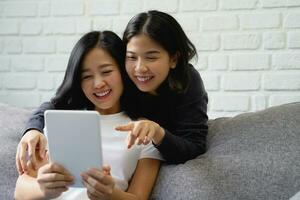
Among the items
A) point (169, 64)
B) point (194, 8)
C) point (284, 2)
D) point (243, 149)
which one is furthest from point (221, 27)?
point (243, 149)

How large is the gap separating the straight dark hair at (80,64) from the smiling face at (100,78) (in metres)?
0.01

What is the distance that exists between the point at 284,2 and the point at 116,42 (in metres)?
0.74

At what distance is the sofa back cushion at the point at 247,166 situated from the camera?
994mm

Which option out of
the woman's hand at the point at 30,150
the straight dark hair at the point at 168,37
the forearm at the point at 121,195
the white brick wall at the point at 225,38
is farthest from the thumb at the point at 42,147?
the white brick wall at the point at 225,38

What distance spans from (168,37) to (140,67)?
0.38 feet

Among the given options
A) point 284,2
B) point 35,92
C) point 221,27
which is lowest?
point 35,92

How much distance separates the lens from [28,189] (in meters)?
1.00

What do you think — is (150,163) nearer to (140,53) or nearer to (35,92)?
(140,53)

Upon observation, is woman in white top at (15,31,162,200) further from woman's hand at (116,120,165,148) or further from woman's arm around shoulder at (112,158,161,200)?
woman's hand at (116,120,165,148)

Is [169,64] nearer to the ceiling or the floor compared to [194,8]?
nearer to the floor

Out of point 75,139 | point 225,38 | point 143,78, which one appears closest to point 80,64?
point 143,78

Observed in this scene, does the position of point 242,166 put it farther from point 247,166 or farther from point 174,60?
point 174,60

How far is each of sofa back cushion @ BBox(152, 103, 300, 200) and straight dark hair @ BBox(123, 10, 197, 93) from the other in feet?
0.62

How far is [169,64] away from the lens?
1158 millimetres
